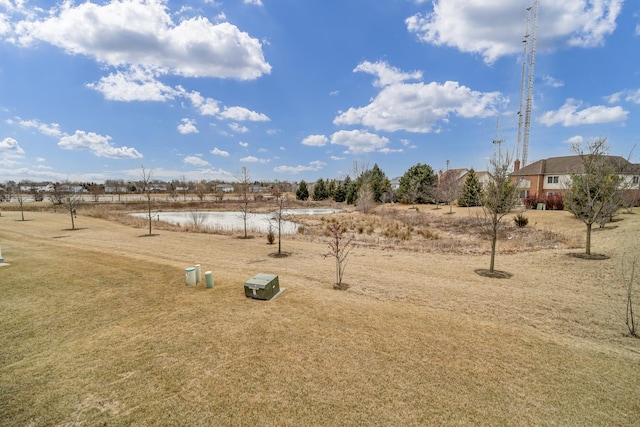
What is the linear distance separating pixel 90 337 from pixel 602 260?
16692 mm

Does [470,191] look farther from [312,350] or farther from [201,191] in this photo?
[201,191]

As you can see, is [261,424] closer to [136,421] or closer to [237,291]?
[136,421]

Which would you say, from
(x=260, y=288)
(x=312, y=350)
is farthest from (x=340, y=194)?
(x=312, y=350)

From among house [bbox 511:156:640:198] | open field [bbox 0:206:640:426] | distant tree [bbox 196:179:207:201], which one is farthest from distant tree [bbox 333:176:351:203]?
open field [bbox 0:206:640:426]

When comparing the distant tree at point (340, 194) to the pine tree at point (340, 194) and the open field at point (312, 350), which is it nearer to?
the pine tree at point (340, 194)

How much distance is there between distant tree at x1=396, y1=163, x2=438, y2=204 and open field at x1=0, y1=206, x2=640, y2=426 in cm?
3660

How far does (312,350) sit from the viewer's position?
4.72m

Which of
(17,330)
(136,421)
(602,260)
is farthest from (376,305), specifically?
(602,260)

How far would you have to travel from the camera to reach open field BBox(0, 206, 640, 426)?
3.45 metres

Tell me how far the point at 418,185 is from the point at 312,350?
141ft

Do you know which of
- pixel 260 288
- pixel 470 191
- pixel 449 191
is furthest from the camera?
pixel 470 191

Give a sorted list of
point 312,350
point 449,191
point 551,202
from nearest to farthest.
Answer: point 312,350 < point 551,202 < point 449,191

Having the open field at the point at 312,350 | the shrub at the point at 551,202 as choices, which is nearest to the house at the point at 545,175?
the shrub at the point at 551,202

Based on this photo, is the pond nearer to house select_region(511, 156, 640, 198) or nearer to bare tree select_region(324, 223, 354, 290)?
bare tree select_region(324, 223, 354, 290)
